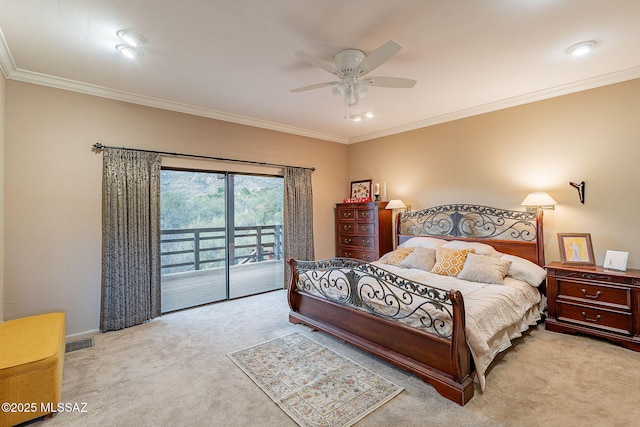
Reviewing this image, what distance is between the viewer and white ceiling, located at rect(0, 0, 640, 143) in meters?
2.15

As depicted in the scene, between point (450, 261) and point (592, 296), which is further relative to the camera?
point (450, 261)

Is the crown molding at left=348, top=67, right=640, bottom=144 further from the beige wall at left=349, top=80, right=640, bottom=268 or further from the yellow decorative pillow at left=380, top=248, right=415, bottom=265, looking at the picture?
the yellow decorative pillow at left=380, top=248, right=415, bottom=265

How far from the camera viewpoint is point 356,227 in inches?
218

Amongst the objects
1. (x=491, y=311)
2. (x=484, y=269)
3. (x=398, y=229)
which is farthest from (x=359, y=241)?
(x=491, y=311)

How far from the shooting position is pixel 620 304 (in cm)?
294

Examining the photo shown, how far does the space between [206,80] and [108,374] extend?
10.2ft

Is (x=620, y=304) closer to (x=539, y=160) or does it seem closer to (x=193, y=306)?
(x=539, y=160)

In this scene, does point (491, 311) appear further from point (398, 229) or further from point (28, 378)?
point (28, 378)

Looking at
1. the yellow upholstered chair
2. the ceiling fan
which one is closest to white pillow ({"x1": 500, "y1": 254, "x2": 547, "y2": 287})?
the ceiling fan

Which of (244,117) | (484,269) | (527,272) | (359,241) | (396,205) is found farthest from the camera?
(359,241)

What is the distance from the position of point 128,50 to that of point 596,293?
17.1ft

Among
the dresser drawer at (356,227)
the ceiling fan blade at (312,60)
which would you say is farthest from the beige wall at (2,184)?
the dresser drawer at (356,227)

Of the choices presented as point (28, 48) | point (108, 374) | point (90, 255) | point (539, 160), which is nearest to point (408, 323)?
point (108, 374)

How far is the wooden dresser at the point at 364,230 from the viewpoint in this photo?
5188 mm
